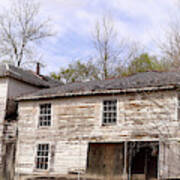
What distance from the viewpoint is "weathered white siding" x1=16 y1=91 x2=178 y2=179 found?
19391 mm

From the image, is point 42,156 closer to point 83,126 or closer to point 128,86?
point 83,126

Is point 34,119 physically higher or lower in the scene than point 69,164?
higher

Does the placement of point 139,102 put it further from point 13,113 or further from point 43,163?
point 13,113

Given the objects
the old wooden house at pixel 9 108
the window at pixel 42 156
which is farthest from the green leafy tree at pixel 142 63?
the window at pixel 42 156

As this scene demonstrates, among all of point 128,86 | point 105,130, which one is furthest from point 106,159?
point 128,86

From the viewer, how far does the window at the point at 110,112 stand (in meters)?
20.9

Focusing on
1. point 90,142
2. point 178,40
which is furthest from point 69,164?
point 178,40

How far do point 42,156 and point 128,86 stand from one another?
22.7 feet

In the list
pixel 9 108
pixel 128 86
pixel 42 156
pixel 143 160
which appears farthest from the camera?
pixel 9 108

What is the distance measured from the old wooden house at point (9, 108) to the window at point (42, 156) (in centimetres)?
195

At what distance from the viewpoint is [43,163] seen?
22094 mm

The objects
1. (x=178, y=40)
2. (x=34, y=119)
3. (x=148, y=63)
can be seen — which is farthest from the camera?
(x=148, y=63)

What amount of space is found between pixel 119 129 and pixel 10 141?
7770mm

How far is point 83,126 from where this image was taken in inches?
845
